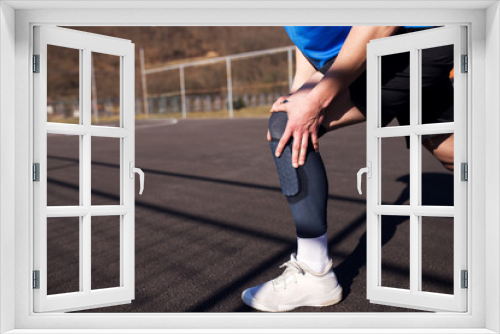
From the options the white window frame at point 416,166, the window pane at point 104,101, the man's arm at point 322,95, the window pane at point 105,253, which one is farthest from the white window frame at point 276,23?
the window pane at point 104,101

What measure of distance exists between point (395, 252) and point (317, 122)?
1.32 m

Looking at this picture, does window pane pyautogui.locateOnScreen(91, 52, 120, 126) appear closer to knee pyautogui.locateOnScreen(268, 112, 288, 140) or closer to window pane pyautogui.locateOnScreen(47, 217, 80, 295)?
window pane pyautogui.locateOnScreen(47, 217, 80, 295)

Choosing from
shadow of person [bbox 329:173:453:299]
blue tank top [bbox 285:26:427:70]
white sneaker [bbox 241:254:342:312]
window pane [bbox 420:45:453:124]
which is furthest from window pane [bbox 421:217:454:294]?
blue tank top [bbox 285:26:427:70]

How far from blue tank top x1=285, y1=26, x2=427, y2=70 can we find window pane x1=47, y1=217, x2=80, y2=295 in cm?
176

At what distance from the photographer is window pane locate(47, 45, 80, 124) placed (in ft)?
22.7

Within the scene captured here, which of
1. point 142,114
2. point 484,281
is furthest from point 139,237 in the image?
point 142,114

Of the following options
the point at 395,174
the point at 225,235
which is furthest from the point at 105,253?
the point at 395,174

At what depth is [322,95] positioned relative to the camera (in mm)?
2057

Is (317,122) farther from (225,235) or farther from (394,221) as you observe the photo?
(394,221)

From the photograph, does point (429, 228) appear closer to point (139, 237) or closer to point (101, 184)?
point (139, 237)

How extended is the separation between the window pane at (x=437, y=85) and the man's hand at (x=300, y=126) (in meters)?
0.54

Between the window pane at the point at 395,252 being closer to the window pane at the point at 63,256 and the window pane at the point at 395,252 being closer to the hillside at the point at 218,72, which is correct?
the window pane at the point at 63,256

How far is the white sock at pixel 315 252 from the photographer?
6.91ft

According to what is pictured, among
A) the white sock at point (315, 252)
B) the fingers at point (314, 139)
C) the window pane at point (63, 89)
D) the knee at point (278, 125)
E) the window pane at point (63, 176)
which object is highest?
the window pane at point (63, 89)
